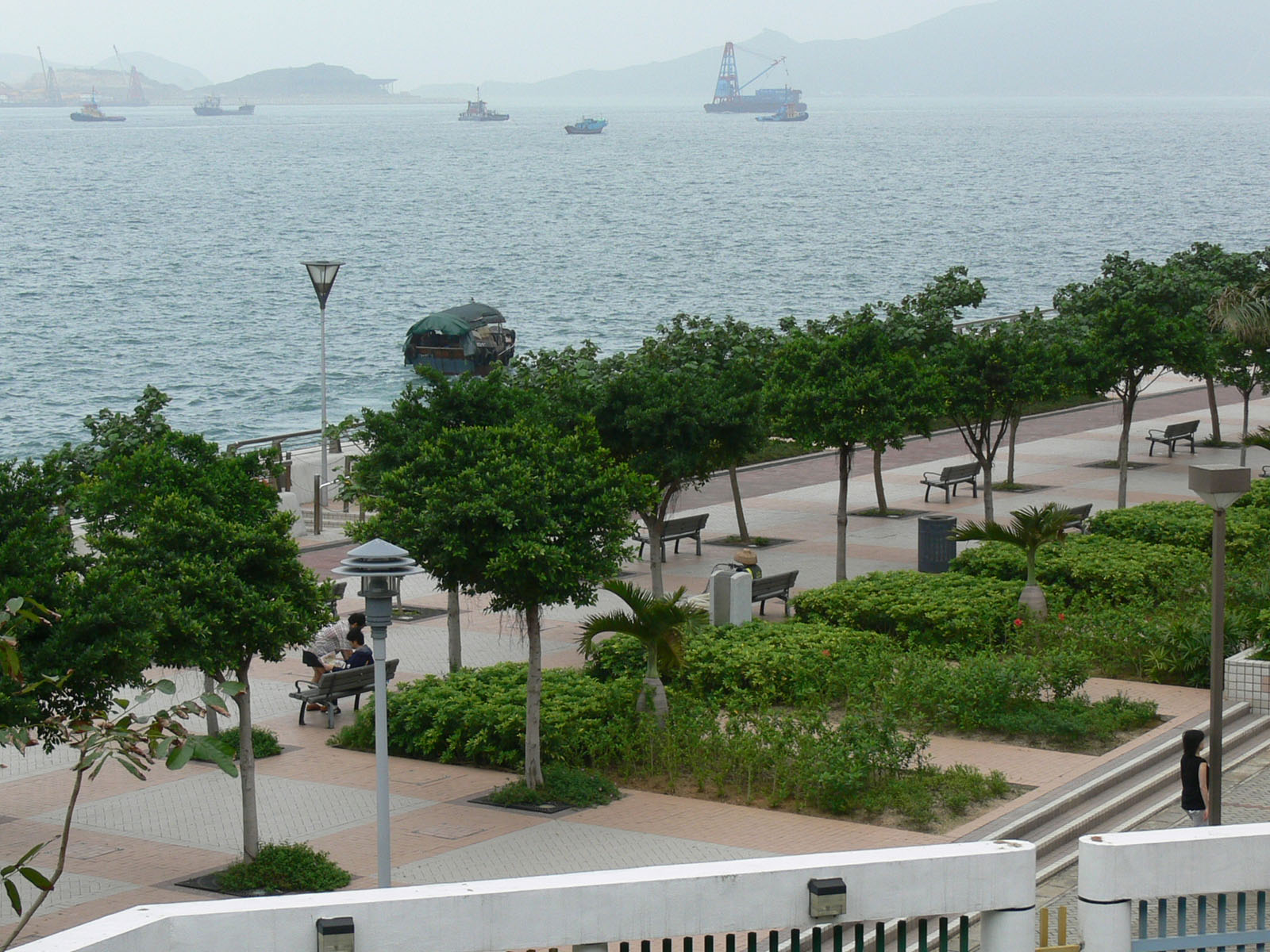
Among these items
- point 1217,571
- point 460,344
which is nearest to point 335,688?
point 1217,571

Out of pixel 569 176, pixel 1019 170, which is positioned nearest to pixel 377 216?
pixel 569 176

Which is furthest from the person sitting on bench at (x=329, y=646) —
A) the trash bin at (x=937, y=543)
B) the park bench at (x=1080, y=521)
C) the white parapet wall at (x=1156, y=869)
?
the white parapet wall at (x=1156, y=869)

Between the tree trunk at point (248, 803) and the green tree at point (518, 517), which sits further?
the green tree at point (518, 517)

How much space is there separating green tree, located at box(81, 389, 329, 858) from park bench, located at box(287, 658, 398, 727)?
3417 mm

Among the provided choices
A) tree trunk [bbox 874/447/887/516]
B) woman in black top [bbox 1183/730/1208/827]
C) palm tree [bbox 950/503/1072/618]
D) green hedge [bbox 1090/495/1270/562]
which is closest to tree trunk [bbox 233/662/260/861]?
woman in black top [bbox 1183/730/1208/827]

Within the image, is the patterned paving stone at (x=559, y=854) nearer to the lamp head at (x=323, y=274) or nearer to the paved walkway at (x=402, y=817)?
the paved walkway at (x=402, y=817)

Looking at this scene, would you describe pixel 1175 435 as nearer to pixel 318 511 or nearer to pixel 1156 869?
pixel 318 511

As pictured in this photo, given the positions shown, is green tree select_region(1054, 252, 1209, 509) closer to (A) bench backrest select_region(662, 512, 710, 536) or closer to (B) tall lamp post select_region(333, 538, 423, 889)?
(A) bench backrest select_region(662, 512, 710, 536)

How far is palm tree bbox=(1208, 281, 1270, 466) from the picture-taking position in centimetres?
3105

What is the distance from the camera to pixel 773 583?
73.8 feet

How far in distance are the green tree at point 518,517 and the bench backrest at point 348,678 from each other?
8.43 feet

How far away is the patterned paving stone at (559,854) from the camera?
529 inches

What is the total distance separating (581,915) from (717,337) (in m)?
25.1

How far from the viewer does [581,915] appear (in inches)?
221
